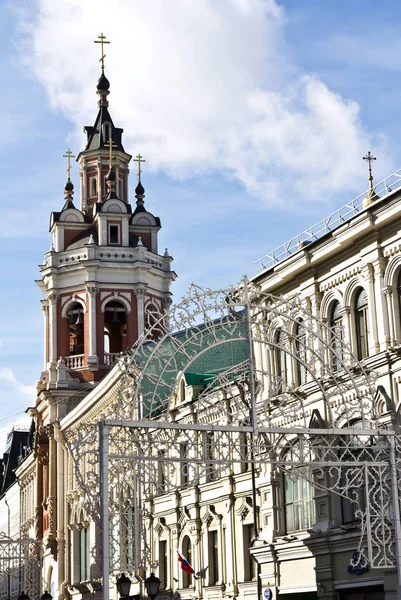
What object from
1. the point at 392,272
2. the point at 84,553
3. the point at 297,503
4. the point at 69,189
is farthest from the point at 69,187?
the point at 392,272

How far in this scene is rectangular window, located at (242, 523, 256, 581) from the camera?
3684cm

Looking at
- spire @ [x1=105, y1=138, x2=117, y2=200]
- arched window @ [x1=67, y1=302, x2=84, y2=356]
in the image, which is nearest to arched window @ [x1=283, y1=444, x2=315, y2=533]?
arched window @ [x1=67, y1=302, x2=84, y2=356]

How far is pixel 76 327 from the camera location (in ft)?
218

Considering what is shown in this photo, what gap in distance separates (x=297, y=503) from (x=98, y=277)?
3278 cm

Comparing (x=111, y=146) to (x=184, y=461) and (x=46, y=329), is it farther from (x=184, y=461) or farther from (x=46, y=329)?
(x=184, y=461)

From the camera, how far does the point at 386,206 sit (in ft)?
94.6

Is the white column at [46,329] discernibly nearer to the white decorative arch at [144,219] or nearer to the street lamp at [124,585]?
the white decorative arch at [144,219]

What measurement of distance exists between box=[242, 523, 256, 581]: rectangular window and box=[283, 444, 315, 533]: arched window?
2.67 meters

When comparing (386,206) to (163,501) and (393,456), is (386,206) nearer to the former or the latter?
(393,456)

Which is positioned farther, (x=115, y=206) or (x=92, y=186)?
(x=92, y=186)

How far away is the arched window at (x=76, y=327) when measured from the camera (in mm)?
65938

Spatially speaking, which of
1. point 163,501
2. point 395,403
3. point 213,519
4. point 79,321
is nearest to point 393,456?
point 395,403

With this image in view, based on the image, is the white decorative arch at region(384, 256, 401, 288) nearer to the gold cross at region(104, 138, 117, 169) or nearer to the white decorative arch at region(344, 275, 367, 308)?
the white decorative arch at region(344, 275, 367, 308)

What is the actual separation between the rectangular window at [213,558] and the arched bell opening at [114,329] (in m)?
25.1
